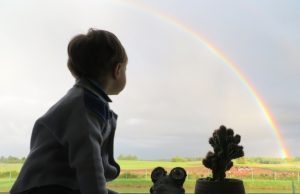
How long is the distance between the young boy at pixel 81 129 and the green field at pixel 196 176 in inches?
20.1

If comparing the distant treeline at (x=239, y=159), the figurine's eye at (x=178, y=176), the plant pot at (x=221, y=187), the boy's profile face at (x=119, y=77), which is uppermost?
the boy's profile face at (x=119, y=77)

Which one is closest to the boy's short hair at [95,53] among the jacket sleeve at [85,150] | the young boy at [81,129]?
the young boy at [81,129]

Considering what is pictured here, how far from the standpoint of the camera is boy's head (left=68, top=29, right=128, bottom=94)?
753mm

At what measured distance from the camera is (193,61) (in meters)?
1.56

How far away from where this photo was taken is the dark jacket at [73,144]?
0.64 m

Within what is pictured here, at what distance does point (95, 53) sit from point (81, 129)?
0.54 feet

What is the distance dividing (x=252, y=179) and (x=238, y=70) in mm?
440

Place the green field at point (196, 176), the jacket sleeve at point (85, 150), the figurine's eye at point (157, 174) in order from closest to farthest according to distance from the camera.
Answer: the jacket sleeve at point (85, 150) → the figurine's eye at point (157, 174) → the green field at point (196, 176)

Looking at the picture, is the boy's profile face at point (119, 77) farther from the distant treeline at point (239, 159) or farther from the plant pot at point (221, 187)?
the distant treeline at point (239, 159)

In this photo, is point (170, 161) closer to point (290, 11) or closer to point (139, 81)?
point (139, 81)

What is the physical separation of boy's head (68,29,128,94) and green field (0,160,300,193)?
22.5 inches

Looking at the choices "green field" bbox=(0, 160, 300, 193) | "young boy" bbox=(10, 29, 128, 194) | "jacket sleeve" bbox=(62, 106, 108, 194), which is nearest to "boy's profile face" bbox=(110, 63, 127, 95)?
"young boy" bbox=(10, 29, 128, 194)

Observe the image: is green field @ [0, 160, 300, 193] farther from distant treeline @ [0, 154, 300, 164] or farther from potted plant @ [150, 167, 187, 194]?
potted plant @ [150, 167, 187, 194]

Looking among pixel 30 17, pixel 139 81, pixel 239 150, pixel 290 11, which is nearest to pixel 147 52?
pixel 139 81
